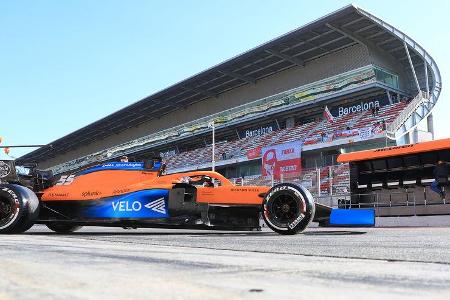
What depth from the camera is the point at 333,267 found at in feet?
9.02

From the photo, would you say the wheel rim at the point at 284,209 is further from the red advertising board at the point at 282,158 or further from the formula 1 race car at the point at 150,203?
the red advertising board at the point at 282,158

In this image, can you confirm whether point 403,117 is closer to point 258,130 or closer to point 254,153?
point 254,153

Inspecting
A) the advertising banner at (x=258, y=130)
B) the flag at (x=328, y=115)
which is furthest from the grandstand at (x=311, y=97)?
the flag at (x=328, y=115)

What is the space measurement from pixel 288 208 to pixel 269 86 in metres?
31.3

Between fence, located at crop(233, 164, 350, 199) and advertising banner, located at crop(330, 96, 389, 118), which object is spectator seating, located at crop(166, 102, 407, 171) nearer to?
advertising banner, located at crop(330, 96, 389, 118)

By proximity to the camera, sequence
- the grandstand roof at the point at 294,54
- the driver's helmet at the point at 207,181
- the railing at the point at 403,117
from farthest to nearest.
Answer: the grandstand roof at the point at 294,54
the railing at the point at 403,117
the driver's helmet at the point at 207,181

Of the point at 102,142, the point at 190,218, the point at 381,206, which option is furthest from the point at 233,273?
the point at 102,142

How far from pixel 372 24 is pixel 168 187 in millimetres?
26375

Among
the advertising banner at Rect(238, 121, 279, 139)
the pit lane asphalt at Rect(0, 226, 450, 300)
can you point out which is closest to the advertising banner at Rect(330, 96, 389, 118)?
the advertising banner at Rect(238, 121, 279, 139)

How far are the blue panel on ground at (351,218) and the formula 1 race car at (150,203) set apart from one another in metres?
0.05

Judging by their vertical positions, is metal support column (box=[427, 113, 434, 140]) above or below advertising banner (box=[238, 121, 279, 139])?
below

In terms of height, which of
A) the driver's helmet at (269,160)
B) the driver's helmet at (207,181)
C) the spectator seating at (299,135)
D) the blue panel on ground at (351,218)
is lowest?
the blue panel on ground at (351,218)

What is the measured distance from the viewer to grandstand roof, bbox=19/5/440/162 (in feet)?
97.1

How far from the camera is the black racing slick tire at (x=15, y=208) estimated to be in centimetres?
696
